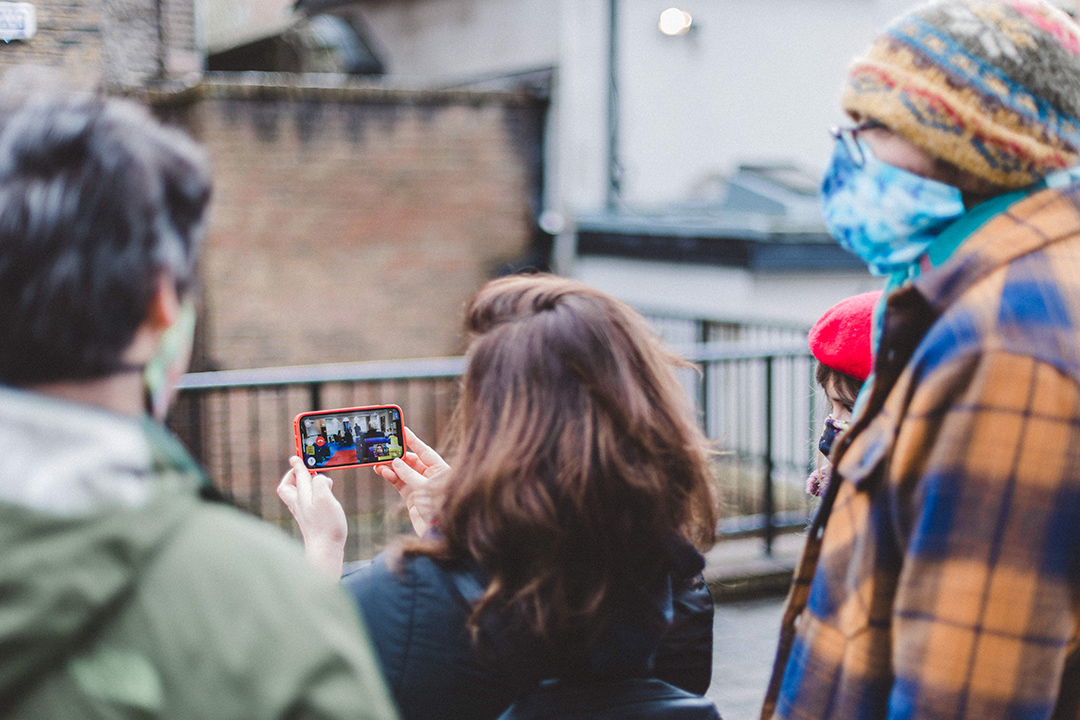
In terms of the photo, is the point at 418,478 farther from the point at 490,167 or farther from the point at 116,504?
the point at 490,167

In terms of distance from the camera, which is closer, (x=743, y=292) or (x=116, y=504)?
(x=116, y=504)

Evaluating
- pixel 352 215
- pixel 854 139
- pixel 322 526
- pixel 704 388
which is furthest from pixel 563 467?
pixel 352 215

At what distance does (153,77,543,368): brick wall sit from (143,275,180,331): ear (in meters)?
7.67

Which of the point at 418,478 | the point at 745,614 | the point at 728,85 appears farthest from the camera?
the point at 728,85

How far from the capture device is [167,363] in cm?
111

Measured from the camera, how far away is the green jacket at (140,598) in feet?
2.84

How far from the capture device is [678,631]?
1.70 meters

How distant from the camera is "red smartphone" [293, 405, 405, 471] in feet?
7.09

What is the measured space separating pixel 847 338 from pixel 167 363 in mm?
1593

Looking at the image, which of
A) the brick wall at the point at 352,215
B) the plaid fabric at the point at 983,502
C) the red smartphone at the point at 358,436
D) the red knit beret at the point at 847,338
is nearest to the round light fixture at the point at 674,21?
the brick wall at the point at 352,215

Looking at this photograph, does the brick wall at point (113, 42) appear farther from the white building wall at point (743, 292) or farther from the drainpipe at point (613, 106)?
the white building wall at point (743, 292)

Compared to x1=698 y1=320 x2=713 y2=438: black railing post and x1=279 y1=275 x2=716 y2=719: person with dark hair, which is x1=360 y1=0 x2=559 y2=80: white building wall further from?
x1=279 y1=275 x2=716 y2=719: person with dark hair

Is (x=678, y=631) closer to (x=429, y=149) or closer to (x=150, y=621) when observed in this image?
(x=150, y=621)

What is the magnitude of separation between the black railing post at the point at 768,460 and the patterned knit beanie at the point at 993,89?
183 inches
